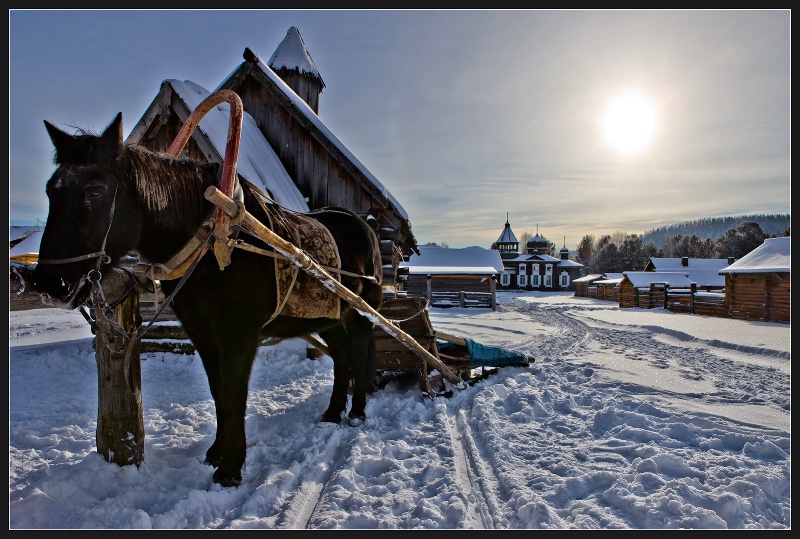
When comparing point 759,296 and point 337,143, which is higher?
point 337,143

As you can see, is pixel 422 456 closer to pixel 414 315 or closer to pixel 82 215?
pixel 414 315

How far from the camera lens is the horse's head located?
2029 millimetres

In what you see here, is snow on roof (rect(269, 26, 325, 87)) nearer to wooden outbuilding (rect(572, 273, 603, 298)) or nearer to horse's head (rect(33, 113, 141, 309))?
horse's head (rect(33, 113, 141, 309))

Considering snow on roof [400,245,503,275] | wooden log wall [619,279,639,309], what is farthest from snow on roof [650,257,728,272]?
snow on roof [400,245,503,275]

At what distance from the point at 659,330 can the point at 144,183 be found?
15.9 metres

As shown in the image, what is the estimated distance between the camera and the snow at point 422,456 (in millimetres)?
2410

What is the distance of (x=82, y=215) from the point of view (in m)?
2.07

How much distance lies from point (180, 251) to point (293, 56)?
10697 mm

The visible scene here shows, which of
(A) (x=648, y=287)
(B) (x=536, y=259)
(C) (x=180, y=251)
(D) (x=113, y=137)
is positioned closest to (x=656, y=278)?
(A) (x=648, y=287)

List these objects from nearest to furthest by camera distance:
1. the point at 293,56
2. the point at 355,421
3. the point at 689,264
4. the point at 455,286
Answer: the point at 355,421 → the point at 293,56 → the point at 455,286 → the point at 689,264

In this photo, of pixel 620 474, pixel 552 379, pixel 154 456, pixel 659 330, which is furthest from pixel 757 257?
pixel 154 456

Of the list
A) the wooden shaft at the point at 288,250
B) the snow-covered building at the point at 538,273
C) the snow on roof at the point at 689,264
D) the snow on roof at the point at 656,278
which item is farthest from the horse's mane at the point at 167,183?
the snow-covered building at the point at 538,273

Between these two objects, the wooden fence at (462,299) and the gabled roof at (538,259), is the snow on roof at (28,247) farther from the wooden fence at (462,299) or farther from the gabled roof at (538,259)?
the gabled roof at (538,259)

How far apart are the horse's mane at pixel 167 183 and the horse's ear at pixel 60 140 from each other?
0.85 feet
